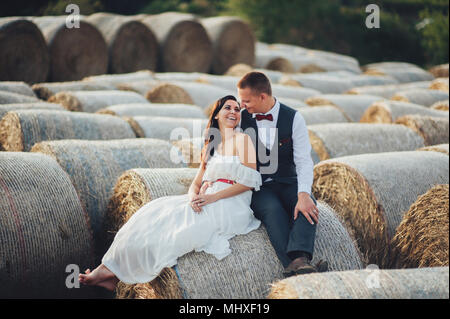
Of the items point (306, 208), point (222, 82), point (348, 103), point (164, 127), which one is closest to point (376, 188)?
point (306, 208)

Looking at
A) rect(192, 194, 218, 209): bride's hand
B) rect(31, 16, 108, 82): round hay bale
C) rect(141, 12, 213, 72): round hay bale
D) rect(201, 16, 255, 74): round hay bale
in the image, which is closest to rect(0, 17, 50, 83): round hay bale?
rect(31, 16, 108, 82): round hay bale

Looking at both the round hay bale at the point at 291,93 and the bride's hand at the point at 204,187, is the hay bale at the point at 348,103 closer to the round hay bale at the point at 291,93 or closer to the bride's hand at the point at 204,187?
the round hay bale at the point at 291,93

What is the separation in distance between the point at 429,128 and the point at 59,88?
4.38m

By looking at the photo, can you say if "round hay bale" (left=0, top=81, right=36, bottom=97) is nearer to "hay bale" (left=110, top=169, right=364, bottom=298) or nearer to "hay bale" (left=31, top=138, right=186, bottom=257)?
"hay bale" (left=31, top=138, right=186, bottom=257)

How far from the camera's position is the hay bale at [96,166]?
3.83m

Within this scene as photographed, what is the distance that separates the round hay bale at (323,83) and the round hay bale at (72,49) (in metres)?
3.34

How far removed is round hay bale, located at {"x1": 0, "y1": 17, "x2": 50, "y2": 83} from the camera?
7113mm

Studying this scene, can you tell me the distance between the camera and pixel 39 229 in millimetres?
3254

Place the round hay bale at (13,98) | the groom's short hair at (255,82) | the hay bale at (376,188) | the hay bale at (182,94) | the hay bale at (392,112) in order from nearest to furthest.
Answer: the groom's short hair at (255,82)
the hay bale at (376,188)
the round hay bale at (13,98)
the hay bale at (392,112)
the hay bale at (182,94)

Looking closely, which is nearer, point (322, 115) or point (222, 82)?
point (322, 115)

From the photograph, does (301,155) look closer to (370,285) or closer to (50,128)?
(370,285)

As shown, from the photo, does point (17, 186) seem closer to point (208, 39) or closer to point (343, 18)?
point (208, 39)

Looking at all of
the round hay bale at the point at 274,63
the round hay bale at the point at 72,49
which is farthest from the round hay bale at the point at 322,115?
the round hay bale at the point at 274,63
